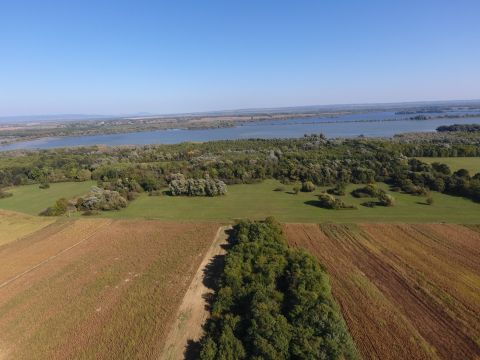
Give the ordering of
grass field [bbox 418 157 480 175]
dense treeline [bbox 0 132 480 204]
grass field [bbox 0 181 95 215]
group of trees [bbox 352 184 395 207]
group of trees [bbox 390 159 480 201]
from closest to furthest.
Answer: group of trees [bbox 352 184 395 207] → group of trees [bbox 390 159 480 201] → grass field [bbox 0 181 95 215] → dense treeline [bbox 0 132 480 204] → grass field [bbox 418 157 480 175]

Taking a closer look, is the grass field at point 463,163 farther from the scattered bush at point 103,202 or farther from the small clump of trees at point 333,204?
the scattered bush at point 103,202

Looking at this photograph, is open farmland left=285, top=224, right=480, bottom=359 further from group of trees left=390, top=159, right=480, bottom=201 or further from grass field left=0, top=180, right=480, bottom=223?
group of trees left=390, top=159, right=480, bottom=201

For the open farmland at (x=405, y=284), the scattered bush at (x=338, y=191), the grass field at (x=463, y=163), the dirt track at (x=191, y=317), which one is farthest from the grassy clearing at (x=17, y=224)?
the grass field at (x=463, y=163)

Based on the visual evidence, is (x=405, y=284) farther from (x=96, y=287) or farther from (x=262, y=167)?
(x=262, y=167)

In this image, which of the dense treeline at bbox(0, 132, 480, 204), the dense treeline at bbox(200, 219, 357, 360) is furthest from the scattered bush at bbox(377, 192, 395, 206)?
the dense treeline at bbox(200, 219, 357, 360)

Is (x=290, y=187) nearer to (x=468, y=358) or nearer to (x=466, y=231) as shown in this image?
Answer: (x=466, y=231)
